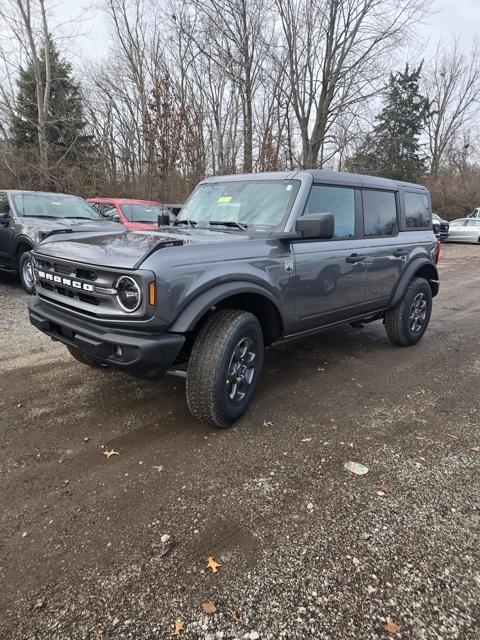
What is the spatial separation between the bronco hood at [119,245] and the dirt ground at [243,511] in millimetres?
1284

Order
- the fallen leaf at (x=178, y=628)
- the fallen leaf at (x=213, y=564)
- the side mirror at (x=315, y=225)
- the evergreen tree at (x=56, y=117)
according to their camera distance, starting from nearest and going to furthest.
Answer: the fallen leaf at (x=178, y=628)
the fallen leaf at (x=213, y=564)
the side mirror at (x=315, y=225)
the evergreen tree at (x=56, y=117)

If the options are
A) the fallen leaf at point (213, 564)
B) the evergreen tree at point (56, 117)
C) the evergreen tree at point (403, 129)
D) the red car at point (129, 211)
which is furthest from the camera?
the evergreen tree at point (403, 129)

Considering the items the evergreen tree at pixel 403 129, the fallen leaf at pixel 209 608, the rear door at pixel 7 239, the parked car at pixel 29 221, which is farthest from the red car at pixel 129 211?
the evergreen tree at pixel 403 129

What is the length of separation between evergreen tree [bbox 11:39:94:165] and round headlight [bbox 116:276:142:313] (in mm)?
16971

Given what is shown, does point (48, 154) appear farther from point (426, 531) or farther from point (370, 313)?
point (426, 531)

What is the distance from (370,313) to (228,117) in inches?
801

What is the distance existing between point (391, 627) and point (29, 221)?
25.5 feet

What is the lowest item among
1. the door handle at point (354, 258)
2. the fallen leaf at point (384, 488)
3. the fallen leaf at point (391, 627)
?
the fallen leaf at point (391, 627)

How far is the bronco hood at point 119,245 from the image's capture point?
2785 millimetres

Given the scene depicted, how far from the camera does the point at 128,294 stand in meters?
2.74

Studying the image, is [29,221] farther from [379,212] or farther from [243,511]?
[243,511]

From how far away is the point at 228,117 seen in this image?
72.9 feet

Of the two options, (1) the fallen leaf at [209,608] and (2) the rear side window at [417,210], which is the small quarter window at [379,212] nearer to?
(2) the rear side window at [417,210]

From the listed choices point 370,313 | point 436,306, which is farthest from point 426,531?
point 436,306
